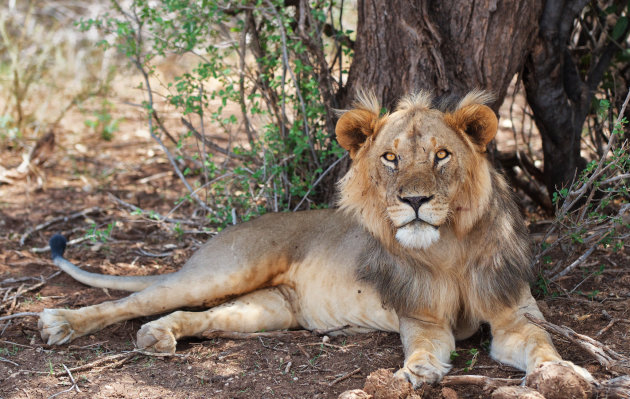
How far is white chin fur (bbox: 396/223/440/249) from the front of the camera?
2.76 meters

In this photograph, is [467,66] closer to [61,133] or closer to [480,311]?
[480,311]

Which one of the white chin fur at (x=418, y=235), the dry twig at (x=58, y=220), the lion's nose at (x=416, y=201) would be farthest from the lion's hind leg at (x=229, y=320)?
the dry twig at (x=58, y=220)

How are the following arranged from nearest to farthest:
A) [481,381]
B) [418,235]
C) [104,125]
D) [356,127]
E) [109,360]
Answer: [481,381], [418,235], [356,127], [109,360], [104,125]

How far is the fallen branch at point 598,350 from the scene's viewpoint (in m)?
2.62

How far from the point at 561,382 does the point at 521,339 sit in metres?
0.53

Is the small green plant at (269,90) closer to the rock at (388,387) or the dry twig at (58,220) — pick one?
the dry twig at (58,220)

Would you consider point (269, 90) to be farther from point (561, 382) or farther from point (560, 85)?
point (561, 382)

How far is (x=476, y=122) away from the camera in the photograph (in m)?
2.97

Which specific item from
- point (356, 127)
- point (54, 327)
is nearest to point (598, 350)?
point (356, 127)

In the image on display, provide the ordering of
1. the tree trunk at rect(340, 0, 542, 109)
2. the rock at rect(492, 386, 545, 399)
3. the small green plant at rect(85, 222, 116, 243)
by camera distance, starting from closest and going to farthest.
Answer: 1. the rock at rect(492, 386, 545, 399)
2. the tree trunk at rect(340, 0, 542, 109)
3. the small green plant at rect(85, 222, 116, 243)

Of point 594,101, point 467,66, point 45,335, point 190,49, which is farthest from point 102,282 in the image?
point 594,101

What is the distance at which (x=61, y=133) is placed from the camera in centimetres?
771

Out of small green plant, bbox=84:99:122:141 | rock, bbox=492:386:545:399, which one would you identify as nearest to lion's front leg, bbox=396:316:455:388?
rock, bbox=492:386:545:399

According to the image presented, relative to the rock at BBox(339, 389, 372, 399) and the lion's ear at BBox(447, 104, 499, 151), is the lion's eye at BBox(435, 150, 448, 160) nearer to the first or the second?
the lion's ear at BBox(447, 104, 499, 151)
